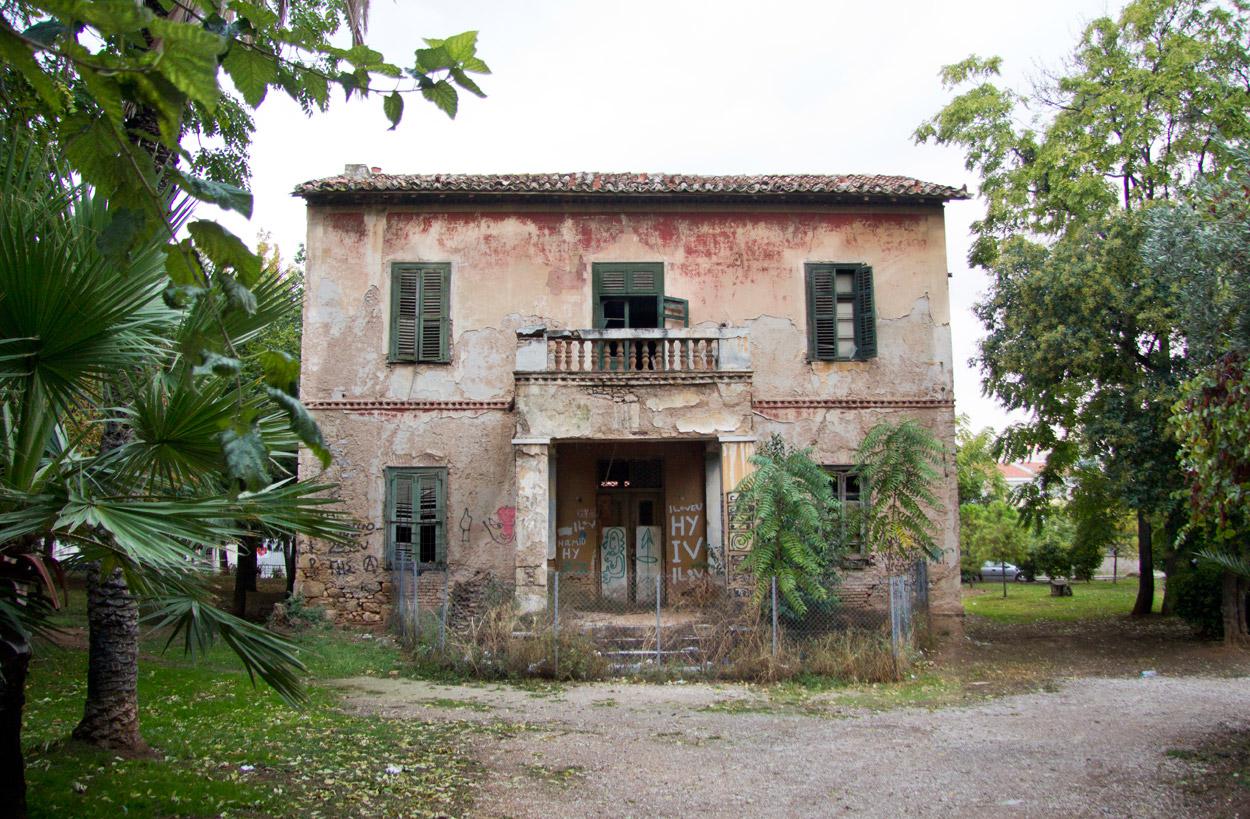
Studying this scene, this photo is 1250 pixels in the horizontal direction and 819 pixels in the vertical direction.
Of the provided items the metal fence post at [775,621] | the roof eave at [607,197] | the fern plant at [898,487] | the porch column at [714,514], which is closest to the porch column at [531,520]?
the porch column at [714,514]

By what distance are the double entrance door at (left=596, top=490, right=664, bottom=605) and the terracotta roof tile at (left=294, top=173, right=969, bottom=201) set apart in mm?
5465

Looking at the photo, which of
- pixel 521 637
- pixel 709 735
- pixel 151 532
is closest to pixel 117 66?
pixel 151 532

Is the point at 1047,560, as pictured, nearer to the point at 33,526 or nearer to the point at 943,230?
the point at 943,230

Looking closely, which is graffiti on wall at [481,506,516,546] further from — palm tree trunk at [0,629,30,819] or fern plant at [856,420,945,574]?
palm tree trunk at [0,629,30,819]

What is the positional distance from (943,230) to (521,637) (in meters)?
10.6

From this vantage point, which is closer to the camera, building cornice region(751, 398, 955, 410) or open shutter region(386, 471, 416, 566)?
open shutter region(386, 471, 416, 566)

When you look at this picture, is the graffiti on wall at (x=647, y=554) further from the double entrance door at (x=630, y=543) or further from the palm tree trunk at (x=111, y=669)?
the palm tree trunk at (x=111, y=669)

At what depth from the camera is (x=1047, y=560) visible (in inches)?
1454

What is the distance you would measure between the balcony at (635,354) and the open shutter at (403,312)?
8.88 feet

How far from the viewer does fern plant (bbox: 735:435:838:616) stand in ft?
40.7

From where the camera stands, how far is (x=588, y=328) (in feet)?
53.8

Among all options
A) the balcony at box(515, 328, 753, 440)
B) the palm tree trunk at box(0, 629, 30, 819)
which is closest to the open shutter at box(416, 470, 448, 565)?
the balcony at box(515, 328, 753, 440)

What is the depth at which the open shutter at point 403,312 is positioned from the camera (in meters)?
16.9

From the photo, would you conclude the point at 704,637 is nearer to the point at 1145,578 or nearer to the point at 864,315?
the point at 864,315
